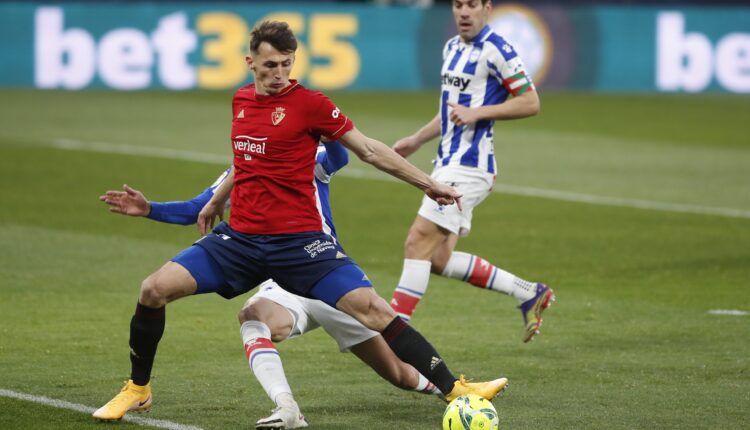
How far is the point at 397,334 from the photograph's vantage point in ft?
21.6

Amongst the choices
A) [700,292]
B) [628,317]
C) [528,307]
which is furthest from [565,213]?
[528,307]

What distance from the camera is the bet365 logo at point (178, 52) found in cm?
2839

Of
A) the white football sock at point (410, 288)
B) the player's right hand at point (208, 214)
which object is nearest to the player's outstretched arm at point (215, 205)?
the player's right hand at point (208, 214)

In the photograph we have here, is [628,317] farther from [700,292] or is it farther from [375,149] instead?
[375,149]

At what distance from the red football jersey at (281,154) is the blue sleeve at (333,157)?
0.17m

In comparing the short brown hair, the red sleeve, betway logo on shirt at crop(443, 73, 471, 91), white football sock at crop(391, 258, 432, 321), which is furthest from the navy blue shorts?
betway logo on shirt at crop(443, 73, 471, 91)

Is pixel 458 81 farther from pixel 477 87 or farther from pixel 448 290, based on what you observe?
pixel 448 290

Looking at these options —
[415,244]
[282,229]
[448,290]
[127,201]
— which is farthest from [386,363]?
[448,290]

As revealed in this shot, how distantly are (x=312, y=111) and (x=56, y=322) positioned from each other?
11.9ft

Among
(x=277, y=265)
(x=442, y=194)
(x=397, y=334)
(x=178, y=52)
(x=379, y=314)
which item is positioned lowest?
(x=178, y=52)

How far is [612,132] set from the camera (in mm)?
24391

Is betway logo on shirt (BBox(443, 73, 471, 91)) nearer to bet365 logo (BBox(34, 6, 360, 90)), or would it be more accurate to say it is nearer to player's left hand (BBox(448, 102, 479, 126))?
player's left hand (BBox(448, 102, 479, 126))

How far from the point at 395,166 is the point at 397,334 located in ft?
2.65

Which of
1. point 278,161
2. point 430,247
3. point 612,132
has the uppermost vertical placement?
point 278,161
